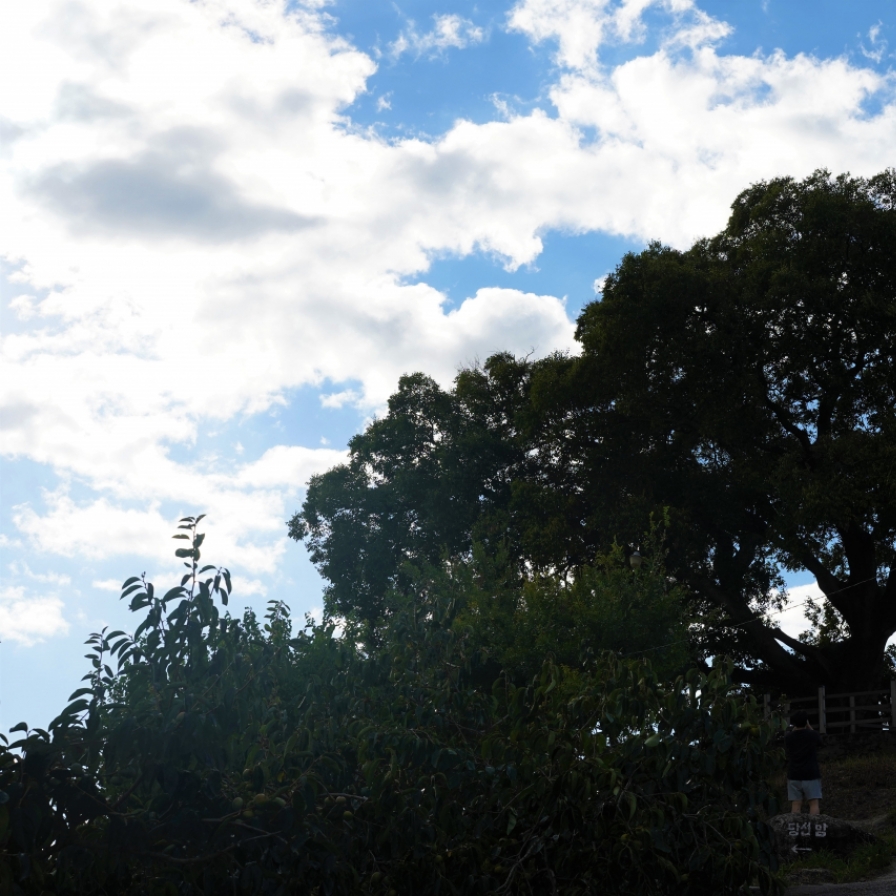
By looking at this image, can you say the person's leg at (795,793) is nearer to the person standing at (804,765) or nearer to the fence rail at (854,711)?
the person standing at (804,765)

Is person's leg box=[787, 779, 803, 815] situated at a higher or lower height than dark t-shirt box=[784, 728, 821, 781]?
Answer: lower

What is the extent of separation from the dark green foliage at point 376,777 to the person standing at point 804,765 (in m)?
5.83

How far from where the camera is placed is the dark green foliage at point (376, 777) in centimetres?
635

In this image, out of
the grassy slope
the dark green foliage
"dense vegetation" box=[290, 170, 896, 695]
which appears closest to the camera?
the dark green foliage

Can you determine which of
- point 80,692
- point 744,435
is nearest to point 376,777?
point 80,692

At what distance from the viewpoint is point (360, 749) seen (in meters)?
7.89

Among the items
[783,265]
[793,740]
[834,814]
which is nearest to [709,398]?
[783,265]

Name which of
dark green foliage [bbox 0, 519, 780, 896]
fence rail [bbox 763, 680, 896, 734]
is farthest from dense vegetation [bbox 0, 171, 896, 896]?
fence rail [bbox 763, 680, 896, 734]

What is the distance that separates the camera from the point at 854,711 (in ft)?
91.3

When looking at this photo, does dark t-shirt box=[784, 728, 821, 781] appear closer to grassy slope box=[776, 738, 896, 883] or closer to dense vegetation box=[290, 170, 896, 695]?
grassy slope box=[776, 738, 896, 883]

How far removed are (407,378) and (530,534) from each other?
389 inches

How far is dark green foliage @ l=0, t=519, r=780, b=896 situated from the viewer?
20.8ft

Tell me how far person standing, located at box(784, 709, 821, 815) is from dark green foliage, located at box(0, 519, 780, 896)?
229 inches

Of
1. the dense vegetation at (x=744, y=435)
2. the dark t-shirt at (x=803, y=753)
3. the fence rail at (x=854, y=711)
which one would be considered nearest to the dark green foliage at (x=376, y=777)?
the dark t-shirt at (x=803, y=753)
